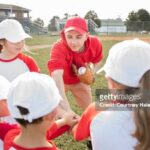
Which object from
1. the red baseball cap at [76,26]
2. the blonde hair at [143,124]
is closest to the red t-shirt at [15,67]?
the red baseball cap at [76,26]

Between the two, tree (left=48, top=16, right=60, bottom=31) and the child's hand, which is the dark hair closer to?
the child's hand

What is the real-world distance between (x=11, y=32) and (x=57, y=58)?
66 centimetres

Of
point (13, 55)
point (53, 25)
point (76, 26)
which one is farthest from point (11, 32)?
point (53, 25)

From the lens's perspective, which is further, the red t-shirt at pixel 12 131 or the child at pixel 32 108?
the red t-shirt at pixel 12 131

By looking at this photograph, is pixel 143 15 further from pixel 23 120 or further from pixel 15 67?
pixel 23 120

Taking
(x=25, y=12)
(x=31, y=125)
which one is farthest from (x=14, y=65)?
(x=25, y=12)

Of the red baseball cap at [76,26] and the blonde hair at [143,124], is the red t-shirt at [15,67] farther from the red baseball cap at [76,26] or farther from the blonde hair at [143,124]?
the blonde hair at [143,124]

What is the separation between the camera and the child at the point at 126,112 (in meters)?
2.25

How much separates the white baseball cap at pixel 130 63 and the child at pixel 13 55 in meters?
1.90

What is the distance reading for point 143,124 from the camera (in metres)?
2.22

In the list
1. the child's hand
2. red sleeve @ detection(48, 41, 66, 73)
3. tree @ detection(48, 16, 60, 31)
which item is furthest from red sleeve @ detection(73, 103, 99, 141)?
tree @ detection(48, 16, 60, 31)

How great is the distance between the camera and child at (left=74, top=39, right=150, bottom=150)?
225 cm

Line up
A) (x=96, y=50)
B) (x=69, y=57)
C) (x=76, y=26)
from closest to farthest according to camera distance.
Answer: (x=76, y=26) → (x=69, y=57) → (x=96, y=50)

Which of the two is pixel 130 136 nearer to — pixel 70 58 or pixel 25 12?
pixel 70 58
